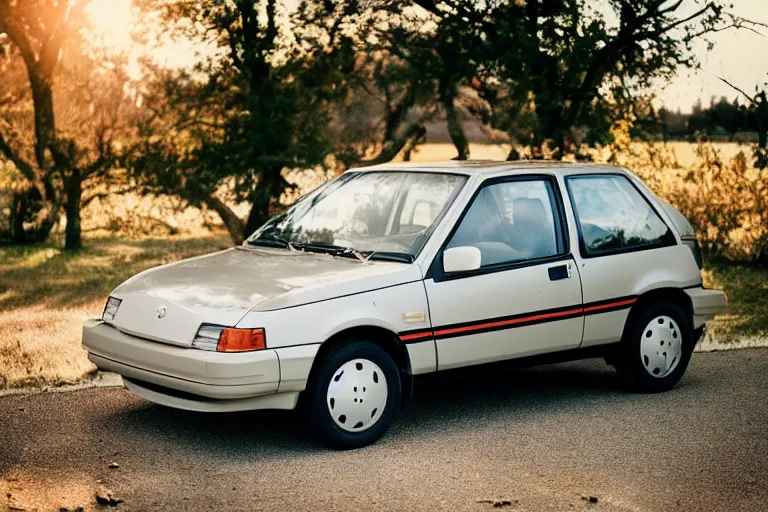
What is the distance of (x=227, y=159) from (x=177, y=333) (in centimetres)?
1191

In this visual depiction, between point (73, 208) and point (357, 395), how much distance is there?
711 inches

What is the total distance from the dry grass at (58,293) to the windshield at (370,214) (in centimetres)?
223

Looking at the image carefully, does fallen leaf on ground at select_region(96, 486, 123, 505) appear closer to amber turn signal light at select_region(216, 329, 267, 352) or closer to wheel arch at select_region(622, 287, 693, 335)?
amber turn signal light at select_region(216, 329, 267, 352)

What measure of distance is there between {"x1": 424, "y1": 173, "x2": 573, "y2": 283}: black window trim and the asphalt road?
3.30 feet

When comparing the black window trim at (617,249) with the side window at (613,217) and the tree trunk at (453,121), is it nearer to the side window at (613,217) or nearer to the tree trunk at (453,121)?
the side window at (613,217)

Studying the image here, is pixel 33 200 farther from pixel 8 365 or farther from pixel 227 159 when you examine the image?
pixel 8 365

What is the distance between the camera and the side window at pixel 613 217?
8.14m

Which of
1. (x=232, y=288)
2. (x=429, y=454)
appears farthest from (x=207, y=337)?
(x=429, y=454)

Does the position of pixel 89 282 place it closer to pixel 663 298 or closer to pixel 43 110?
pixel 43 110

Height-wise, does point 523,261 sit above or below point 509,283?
above

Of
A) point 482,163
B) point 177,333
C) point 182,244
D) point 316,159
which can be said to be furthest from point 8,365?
point 182,244

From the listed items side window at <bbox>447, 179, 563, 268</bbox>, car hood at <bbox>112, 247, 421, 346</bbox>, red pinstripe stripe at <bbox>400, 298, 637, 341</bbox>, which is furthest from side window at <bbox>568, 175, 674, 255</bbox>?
car hood at <bbox>112, 247, 421, 346</bbox>

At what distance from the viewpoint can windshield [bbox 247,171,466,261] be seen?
295 inches

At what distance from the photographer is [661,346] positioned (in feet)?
27.7
